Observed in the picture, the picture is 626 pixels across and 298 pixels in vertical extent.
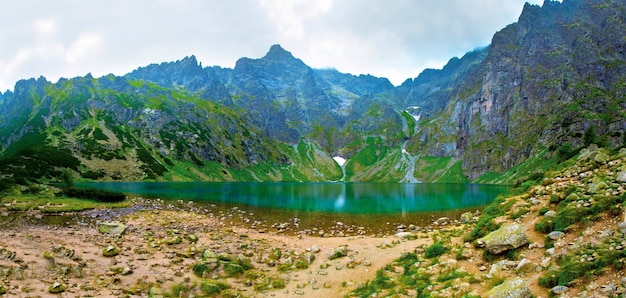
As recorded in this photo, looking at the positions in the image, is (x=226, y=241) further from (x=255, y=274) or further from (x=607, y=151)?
(x=607, y=151)

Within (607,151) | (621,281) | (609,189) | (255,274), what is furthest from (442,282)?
(607,151)

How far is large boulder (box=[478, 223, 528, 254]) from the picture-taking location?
52.4 ft

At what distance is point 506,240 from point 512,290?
203 inches

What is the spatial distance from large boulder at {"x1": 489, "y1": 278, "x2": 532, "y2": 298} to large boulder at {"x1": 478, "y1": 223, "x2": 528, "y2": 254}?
3882 millimetres

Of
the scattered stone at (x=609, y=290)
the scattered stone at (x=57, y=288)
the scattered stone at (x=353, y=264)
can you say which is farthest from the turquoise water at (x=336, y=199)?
the scattered stone at (x=609, y=290)

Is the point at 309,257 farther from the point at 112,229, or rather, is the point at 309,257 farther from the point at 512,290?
the point at 112,229

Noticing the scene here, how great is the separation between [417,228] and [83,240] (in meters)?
37.0

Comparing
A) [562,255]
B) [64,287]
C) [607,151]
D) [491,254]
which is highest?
[607,151]

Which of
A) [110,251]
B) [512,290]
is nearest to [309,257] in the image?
[110,251]

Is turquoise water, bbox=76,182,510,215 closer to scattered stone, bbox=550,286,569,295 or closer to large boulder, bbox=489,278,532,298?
large boulder, bbox=489,278,532,298

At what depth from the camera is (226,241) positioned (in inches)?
1297

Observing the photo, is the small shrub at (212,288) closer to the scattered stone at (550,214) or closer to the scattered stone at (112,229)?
the scattered stone at (112,229)

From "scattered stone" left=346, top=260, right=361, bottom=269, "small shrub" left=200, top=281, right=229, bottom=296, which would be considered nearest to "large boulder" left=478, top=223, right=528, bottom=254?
"scattered stone" left=346, top=260, right=361, bottom=269

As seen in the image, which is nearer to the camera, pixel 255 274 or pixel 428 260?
pixel 428 260
